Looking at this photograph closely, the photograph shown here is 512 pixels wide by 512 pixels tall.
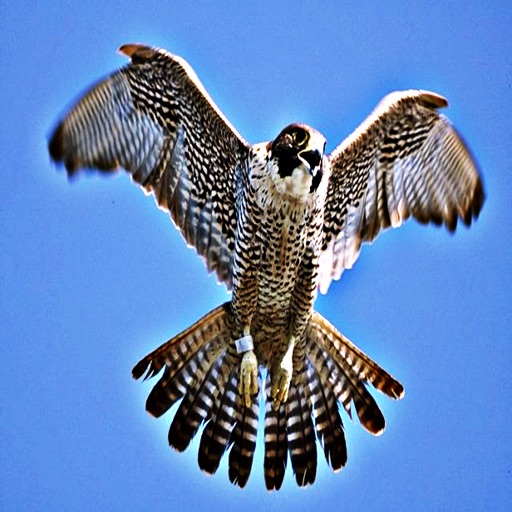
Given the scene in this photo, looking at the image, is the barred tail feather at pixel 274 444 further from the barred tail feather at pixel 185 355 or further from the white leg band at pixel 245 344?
the barred tail feather at pixel 185 355

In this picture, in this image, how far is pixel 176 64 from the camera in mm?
11211

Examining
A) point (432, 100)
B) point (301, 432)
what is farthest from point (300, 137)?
point (301, 432)

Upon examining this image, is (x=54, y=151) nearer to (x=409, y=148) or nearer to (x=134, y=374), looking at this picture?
(x=134, y=374)

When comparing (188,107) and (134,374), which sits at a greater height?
(188,107)

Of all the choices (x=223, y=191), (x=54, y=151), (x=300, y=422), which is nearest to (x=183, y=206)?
(x=223, y=191)

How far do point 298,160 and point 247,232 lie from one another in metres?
0.74

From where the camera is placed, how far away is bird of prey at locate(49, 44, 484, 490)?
1124 cm

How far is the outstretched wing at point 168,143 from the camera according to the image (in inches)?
443

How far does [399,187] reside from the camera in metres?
11.9

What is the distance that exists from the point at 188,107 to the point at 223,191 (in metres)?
0.75

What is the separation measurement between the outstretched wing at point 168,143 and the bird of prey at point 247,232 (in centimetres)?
1

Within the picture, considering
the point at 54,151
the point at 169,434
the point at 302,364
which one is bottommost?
the point at 169,434

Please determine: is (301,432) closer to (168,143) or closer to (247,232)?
(247,232)

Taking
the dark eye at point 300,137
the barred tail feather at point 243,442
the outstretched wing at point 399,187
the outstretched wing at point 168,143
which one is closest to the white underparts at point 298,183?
the dark eye at point 300,137
